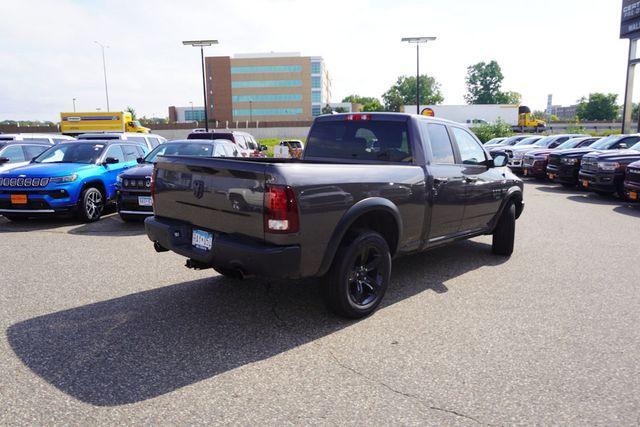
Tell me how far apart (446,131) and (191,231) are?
3.19 m

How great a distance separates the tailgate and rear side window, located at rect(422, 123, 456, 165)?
2317mm

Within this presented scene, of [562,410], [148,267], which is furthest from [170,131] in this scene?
[562,410]

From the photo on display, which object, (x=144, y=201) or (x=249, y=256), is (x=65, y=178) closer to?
(x=144, y=201)

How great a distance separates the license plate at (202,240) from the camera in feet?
13.1

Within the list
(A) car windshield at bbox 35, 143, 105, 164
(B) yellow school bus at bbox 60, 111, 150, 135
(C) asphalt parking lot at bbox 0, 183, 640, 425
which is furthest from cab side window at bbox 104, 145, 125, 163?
(B) yellow school bus at bbox 60, 111, 150, 135

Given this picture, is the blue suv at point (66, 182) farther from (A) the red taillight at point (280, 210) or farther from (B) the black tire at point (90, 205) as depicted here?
(A) the red taillight at point (280, 210)

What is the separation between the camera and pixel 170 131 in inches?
2539

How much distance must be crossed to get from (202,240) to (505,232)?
442cm

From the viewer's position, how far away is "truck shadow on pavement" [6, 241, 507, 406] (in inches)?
127

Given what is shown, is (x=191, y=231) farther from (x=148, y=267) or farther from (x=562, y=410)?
(x=562, y=410)

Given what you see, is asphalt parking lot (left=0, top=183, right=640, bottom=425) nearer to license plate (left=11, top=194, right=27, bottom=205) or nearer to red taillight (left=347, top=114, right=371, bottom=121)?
red taillight (left=347, top=114, right=371, bottom=121)

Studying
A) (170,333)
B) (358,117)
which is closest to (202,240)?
(170,333)

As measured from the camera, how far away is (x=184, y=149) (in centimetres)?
1030

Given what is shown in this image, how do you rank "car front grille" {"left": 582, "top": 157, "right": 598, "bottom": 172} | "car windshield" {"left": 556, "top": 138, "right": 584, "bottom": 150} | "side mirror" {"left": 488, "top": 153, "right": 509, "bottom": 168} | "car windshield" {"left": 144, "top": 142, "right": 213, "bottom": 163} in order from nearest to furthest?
"side mirror" {"left": 488, "top": 153, "right": 509, "bottom": 168} < "car windshield" {"left": 144, "top": 142, "right": 213, "bottom": 163} < "car front grille" {"left": 582, "top": 157, "right": 598, "bottom": 172} < "car windshield" {"left": 556, "top": 138, "right": 584, "bottom": 150}
